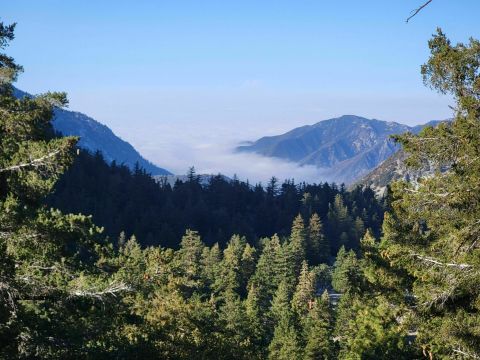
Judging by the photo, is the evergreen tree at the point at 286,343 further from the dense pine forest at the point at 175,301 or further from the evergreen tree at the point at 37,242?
the evergreen tree at the point at 37,242

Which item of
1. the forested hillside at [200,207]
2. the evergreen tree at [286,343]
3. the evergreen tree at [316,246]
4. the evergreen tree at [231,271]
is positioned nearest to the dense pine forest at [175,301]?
the evergreen tree at [286,343]

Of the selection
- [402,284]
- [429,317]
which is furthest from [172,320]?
[429,317]

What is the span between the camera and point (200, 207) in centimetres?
15412

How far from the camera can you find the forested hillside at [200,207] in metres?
139

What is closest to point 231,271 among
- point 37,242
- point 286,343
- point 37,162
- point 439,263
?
point 286,343

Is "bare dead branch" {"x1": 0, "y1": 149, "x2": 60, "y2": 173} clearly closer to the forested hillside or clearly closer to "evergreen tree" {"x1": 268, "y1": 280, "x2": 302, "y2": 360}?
"evergreen tree" {"x1": 268, "y1": 280, "x2": 302, "y2": 360}

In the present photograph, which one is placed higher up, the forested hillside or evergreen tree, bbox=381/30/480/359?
evergreen tree, bbox=381/30/480/359

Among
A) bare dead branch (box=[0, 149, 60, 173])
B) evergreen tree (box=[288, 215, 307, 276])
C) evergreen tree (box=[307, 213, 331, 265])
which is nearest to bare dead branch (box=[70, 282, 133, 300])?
bare dead branch (box=[0, 149, 60, 173])

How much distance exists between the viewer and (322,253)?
381ft

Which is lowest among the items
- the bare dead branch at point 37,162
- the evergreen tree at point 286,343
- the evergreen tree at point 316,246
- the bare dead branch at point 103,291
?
the evergreen tree at point 316,246

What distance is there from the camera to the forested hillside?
455 ft

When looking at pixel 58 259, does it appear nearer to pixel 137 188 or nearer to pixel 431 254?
pixel 431 254

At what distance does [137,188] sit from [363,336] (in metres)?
143

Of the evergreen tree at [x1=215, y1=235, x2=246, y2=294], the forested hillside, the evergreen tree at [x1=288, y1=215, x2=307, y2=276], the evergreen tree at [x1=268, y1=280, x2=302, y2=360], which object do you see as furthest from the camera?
the forested hillside
